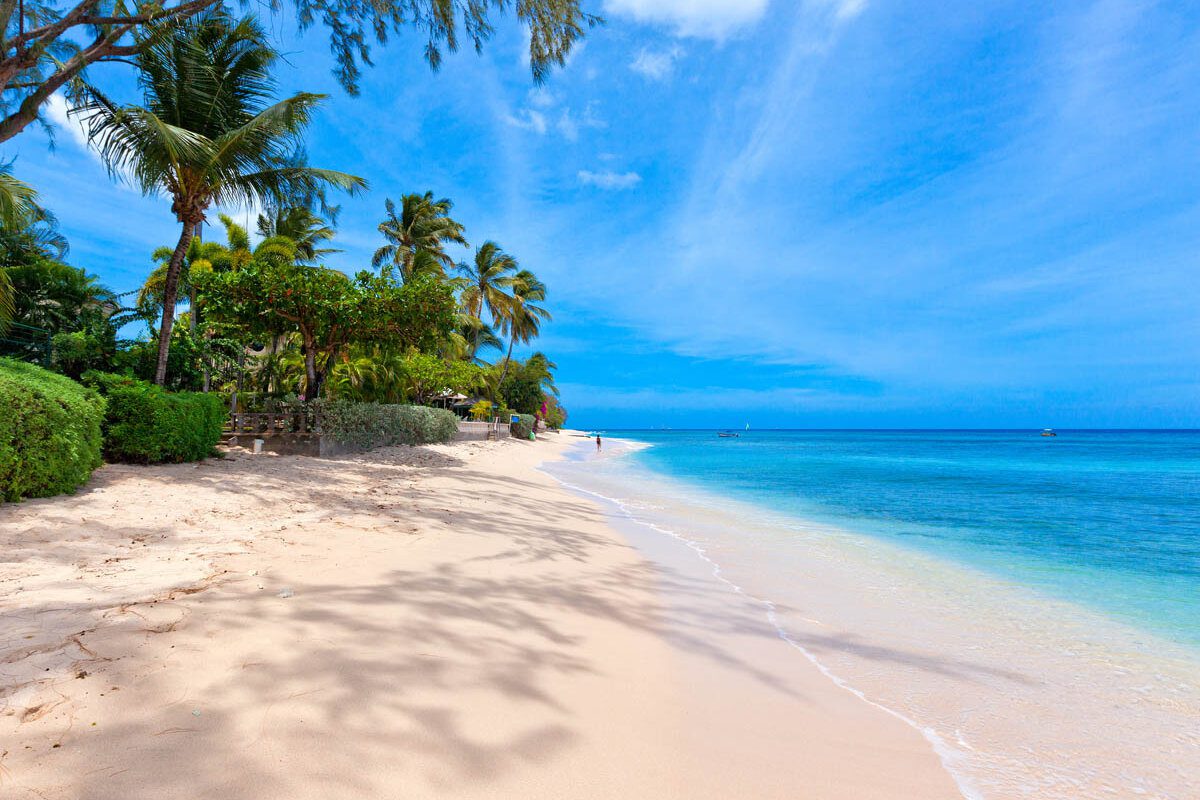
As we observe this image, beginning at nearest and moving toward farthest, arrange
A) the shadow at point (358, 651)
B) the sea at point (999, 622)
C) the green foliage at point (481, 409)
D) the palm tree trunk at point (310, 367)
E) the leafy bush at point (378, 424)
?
the shadow at point (358, 651) < the sea at point (999, 622) < the leafy bush at point (378, 424) < the palm tree trunk at point (310, 367) < the green foliage at point (481, 409)

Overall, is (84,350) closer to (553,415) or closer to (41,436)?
(41,436)

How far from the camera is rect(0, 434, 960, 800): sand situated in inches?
67.4

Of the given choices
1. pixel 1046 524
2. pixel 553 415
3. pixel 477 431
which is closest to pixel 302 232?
pixel 477 431

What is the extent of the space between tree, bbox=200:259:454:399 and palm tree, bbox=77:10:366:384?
172cm

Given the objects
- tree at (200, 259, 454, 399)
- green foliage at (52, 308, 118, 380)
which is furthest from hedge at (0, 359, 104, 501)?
tree at (200, 259, 454, 399)

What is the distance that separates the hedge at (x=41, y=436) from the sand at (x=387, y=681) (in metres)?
0.50

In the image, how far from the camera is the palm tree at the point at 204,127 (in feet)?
32.4

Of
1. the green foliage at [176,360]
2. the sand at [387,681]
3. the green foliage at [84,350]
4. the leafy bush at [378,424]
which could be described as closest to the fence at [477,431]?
the leafy bush at [378,424]

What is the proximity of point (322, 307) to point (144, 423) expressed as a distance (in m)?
5.47

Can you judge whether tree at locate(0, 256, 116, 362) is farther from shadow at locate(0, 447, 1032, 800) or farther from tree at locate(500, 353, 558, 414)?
tree at locate(500, 353, 558, 414)

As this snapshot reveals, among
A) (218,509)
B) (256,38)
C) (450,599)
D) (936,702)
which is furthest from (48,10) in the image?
(936,702)

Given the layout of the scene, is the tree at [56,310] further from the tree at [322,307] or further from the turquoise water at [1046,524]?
the turquoise water at [1046,524]

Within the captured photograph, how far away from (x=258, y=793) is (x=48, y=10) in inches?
533

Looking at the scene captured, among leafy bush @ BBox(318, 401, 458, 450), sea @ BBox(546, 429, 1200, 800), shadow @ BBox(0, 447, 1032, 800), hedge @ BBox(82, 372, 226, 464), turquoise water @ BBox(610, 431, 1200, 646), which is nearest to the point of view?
shadow @ BBox(0, 447, 1032, 800)
